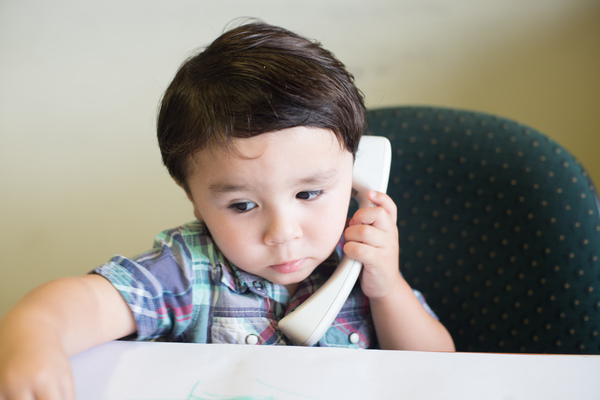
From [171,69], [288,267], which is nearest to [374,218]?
[288,267]

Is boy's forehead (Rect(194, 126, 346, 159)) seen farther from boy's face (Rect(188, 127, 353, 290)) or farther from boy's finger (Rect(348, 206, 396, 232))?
boy's finger (Rect(348, 206, 396, 232))

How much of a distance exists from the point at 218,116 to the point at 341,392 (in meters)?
0.31

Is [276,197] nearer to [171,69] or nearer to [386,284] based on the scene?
[386,284]

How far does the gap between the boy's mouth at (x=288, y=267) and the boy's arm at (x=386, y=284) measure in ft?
0.25

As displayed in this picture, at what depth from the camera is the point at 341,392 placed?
40 centimetres

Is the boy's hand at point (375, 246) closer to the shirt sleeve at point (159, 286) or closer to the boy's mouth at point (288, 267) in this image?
the boy's mouth at point (288, 267)

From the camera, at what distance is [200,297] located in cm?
62

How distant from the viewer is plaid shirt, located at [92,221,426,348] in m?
0.57

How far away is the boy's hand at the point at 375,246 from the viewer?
2.10 feet

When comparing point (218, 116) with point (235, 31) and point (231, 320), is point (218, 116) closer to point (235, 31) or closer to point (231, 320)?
point (235, 31)

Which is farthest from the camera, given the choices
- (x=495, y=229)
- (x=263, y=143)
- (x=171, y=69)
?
(x=171, y=69)

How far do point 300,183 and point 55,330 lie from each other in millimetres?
276

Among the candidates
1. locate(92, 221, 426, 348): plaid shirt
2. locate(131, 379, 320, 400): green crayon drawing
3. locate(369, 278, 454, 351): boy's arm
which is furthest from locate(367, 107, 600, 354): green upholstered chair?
locate(131, 379, 320, 400): green crayon drawing

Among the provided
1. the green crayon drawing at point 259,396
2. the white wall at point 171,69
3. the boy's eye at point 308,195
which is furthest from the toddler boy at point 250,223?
the white wall at point 171,69
